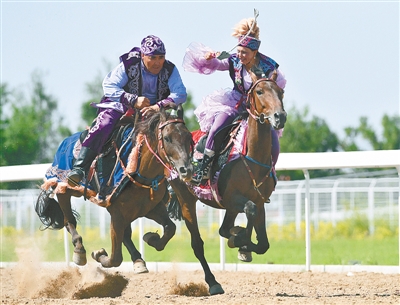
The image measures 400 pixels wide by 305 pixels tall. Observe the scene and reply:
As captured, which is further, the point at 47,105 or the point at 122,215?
the point at 47,105

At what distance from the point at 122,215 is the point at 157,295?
1.19 metres

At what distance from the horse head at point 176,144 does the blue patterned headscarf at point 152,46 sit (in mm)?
803

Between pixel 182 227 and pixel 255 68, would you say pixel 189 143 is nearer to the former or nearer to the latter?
pixel 255 68

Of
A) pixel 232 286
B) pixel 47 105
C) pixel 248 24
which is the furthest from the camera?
pixel 47 105

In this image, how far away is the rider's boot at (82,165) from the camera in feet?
29.0

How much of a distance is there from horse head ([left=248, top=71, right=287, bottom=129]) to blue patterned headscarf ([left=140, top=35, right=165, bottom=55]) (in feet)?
3.22

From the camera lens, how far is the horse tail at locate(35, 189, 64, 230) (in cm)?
977

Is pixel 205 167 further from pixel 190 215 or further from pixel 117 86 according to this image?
pixel 117 86

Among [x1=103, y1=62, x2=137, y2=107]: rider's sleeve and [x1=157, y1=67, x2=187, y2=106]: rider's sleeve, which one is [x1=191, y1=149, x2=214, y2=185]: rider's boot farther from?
[x1=103, y1=62, x2=137, y2=107]: rider's sleeve

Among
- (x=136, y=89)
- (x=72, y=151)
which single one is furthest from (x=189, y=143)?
(x=72, y=151)

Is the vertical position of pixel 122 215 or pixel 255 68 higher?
pixel 255 68

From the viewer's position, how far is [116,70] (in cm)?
887

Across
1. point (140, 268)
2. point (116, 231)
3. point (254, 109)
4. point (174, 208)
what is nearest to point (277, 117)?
point (254, 109)

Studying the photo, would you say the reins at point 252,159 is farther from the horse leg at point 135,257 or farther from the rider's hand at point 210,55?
the horse leg at point 135,257
